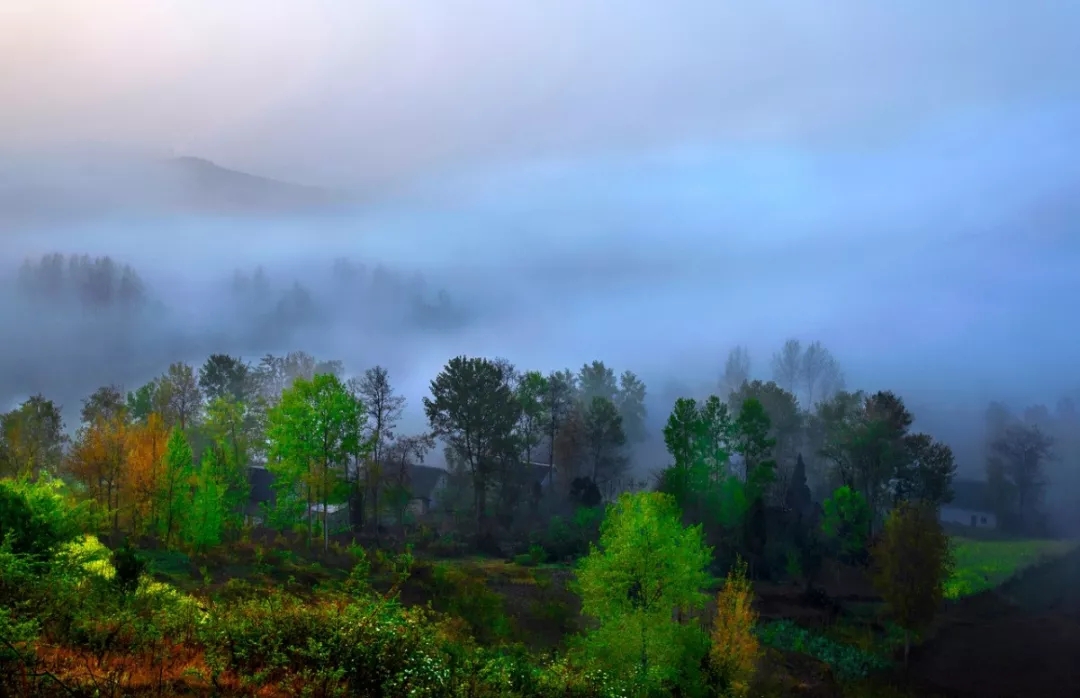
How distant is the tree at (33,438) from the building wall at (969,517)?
8907 cm

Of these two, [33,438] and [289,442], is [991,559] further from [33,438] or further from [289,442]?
[33,438]

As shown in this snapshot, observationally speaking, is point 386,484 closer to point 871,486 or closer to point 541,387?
point 541,387

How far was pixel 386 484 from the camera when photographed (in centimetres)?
6053

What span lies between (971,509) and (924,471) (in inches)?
1089

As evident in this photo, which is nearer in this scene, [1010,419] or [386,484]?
[386,484]

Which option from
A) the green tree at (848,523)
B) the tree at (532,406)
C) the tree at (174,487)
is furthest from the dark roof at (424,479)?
the green tree at (848,523)

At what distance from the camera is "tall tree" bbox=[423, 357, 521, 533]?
6006cm

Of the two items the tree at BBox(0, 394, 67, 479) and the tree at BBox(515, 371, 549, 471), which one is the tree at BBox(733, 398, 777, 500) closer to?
the tree at BBox(515, 371, 549, 471)

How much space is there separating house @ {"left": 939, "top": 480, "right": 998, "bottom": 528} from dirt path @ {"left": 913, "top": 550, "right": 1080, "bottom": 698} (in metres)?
29.7

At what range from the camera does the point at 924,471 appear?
64.6 m

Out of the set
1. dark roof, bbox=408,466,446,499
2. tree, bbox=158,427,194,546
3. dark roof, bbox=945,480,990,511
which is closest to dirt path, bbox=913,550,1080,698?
dark roof, bbox=945,480,990,511

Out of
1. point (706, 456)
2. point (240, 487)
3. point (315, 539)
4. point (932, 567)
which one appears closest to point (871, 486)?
point (706, 456)

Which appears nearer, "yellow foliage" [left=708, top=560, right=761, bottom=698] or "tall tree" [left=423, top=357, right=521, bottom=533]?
"yellow foliage" [left=708, top=560, right=761, bottom=698]

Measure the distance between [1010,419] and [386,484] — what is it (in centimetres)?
10127
